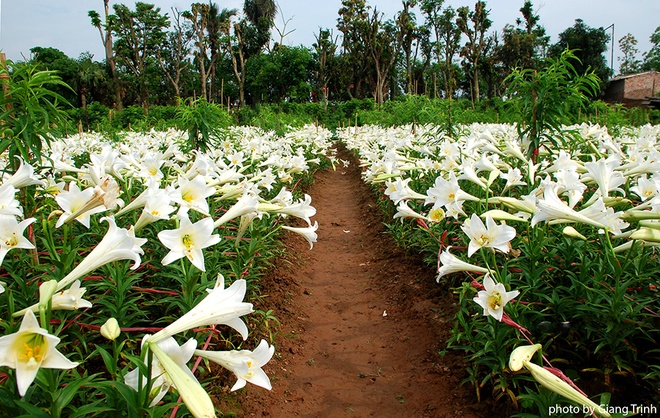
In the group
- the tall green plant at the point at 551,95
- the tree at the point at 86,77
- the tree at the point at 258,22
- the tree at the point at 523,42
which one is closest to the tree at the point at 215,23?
the tree at the point at 258,22

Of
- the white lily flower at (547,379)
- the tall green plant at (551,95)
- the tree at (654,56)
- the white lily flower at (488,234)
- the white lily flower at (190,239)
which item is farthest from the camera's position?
the tree at (654,56)

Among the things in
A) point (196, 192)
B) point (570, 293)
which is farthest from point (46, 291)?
point (570, 293)

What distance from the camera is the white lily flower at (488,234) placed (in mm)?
1924

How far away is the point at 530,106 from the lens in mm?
4336

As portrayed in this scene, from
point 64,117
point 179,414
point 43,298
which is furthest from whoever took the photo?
point 64,117

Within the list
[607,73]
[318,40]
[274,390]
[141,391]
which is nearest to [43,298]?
[141,391]

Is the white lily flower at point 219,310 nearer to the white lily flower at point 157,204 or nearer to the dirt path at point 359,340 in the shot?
the white lily flower at point 157,204

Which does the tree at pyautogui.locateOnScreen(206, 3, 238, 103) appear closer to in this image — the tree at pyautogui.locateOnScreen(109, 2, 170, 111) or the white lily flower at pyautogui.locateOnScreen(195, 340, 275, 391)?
the tree at pyautogui.locateOnScreen(109, 2, 170, 111)

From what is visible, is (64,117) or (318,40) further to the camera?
(318,40)

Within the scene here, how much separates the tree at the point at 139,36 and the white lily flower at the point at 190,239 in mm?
39108

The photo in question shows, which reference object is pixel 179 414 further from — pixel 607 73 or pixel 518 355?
pixel 607 73

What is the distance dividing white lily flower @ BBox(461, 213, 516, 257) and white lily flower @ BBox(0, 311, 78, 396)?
1565 millimetres

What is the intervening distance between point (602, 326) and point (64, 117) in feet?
11.4

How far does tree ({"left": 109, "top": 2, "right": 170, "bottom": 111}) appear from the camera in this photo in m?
37.1
